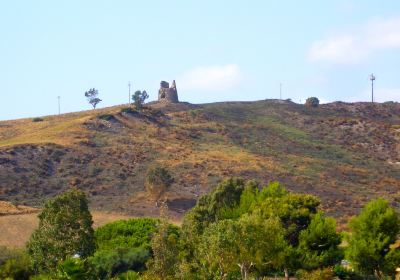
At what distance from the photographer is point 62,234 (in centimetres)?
4353

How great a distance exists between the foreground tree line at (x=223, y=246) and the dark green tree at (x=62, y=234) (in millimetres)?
58

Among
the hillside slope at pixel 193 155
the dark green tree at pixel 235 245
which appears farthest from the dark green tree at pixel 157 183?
the dark green tree at pixel 235 245

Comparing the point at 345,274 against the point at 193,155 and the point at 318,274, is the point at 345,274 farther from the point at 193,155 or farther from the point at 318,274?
the point at 193,155

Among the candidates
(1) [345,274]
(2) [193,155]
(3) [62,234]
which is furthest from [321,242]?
(2) [193,155]

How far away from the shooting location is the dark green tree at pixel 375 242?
4719 cm

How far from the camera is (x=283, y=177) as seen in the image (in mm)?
92500

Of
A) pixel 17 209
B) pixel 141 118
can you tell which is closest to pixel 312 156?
pixel 141 118

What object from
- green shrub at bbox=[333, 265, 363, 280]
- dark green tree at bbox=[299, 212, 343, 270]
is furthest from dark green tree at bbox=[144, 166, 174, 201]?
green shrub at bbox=[333, 265, 363, 280]

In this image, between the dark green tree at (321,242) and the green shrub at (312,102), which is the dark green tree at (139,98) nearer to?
the green shrub at (312,102)

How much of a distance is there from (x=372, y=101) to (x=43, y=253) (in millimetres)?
129013

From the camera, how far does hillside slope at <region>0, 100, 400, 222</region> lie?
279 feet

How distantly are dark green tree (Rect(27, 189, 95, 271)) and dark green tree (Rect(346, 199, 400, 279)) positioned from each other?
56.1 ft

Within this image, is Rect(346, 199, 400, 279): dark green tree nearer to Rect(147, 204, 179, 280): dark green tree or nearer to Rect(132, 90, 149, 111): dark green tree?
Rect(147, 204, 179, 280): dark green tree

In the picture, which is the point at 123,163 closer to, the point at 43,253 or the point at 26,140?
the point at 26,140
